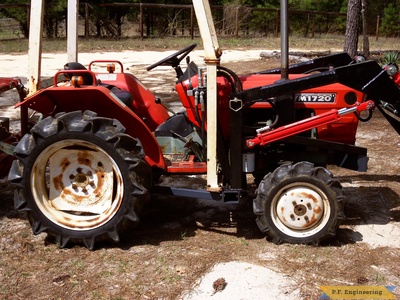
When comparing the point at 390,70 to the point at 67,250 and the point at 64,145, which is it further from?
the point at 67,250

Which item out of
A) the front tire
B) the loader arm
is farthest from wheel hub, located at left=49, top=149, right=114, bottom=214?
the loader arm

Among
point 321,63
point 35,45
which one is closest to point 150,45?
point 321,63

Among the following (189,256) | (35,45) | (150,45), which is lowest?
(189,256)

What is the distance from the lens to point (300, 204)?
3.95 metres

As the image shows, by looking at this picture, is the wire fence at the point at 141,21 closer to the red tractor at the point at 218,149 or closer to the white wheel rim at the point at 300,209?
the red tractor at the point at 218,149

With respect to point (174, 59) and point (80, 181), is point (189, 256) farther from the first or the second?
point (174, 59)

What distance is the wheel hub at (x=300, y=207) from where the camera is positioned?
3947 mm

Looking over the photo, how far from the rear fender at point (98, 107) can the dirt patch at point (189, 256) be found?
68 cm

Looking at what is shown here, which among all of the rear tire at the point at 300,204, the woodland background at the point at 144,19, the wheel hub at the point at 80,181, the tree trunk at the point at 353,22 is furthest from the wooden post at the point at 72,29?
the woodland background at the point at 144,19

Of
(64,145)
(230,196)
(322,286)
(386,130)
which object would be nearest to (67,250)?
(64,145)

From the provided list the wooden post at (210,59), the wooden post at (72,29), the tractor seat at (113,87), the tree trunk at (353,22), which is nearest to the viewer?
the wooden post at (210,59)

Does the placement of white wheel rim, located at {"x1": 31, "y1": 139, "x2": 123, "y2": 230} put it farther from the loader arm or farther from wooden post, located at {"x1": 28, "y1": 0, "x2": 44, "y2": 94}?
the loader arm

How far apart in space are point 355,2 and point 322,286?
9498 mm

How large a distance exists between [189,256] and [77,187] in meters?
1.00
